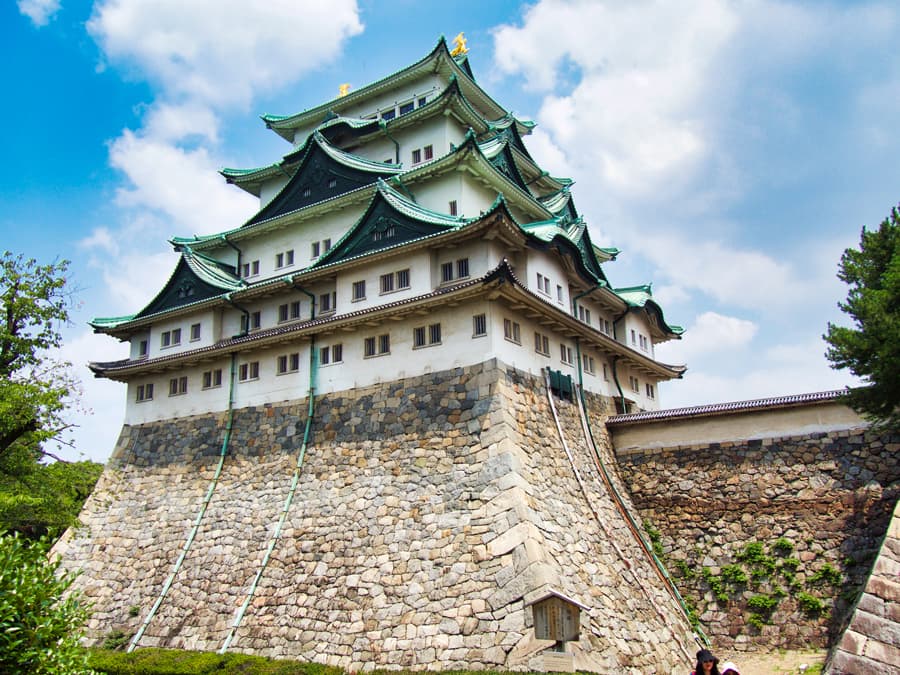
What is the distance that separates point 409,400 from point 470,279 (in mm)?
4503

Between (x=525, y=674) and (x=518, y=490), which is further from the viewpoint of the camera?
(x=518, y=490)

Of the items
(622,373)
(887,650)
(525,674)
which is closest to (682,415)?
(622,373)

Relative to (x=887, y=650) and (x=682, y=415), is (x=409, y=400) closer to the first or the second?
(x=682, y=415)

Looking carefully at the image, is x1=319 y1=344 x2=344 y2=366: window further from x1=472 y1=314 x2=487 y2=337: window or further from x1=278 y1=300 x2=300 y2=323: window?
x1=472 y1=314 x2=487 y2=337: window

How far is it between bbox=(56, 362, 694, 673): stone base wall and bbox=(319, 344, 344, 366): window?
1465 millimetres

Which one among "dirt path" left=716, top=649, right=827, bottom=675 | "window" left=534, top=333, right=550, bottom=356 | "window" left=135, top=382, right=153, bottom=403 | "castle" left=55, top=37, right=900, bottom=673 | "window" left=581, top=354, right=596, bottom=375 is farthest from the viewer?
"window" left=135, top=382, right=153, bottom=403

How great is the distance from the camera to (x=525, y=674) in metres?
15.3

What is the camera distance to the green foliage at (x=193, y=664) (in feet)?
58.2

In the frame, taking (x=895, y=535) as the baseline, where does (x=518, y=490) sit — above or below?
above

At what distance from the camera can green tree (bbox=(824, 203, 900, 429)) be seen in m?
18.2

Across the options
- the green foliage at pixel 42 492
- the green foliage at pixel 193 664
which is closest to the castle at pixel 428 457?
the green foliage at pixel 193 664

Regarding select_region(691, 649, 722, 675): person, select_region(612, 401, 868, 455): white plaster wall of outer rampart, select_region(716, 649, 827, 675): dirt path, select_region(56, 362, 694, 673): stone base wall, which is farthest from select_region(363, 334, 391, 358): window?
select_region(691, 649, 722, 675): person

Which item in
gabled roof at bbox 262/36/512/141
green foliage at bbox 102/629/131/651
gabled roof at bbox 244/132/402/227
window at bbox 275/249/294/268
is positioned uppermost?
gabled roof at bbox 262/36/512/141

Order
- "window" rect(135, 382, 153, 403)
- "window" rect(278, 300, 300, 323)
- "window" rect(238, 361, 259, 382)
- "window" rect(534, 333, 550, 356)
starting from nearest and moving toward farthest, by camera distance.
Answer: "window" rect(534, 333, 550, 356), "window" rect(238, 361, 259, 382), "window" rect(278, 300, 300, 323), "window" rect(135, 382, 153, 403)
